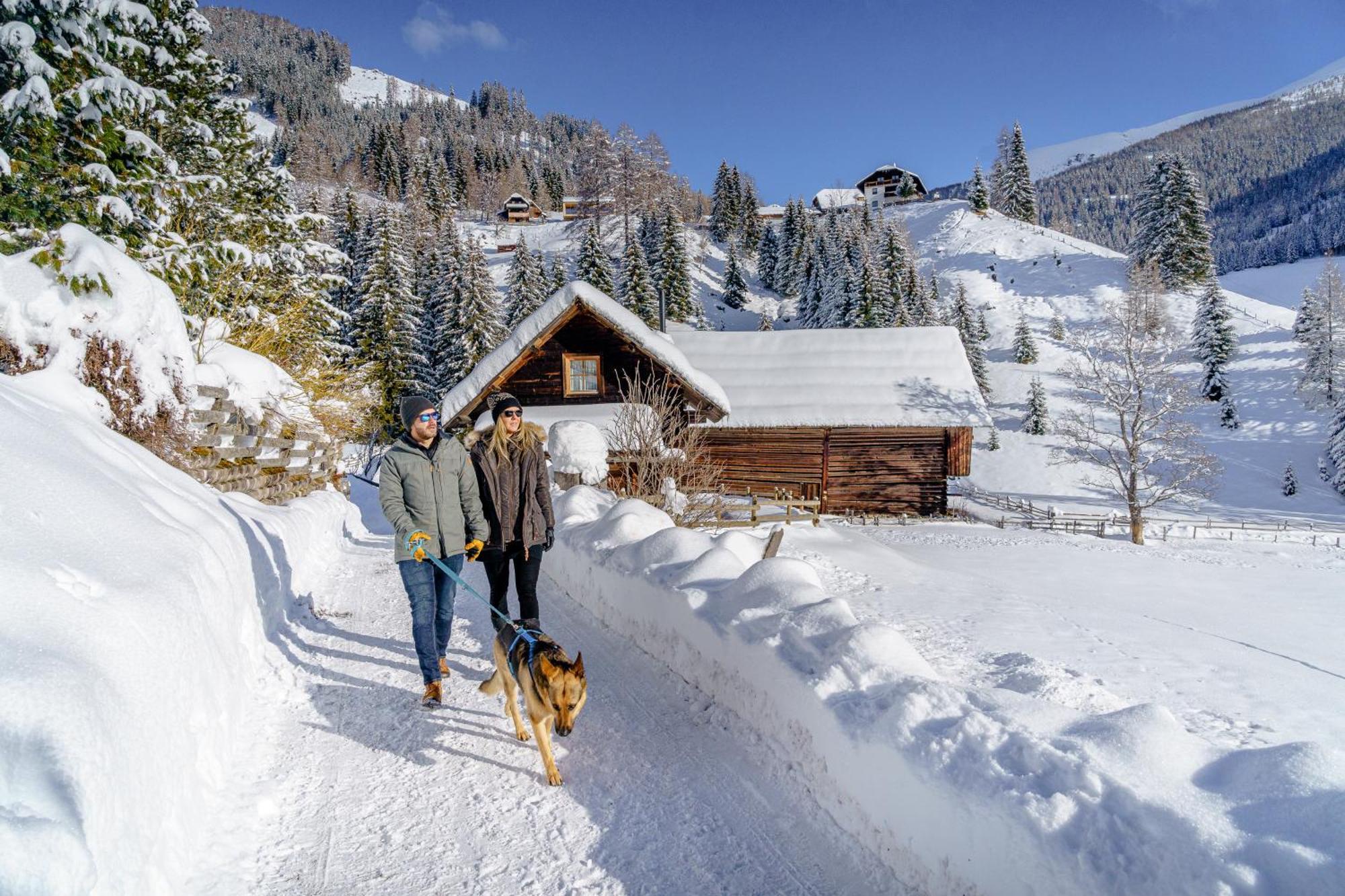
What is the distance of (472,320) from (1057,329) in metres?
45.7

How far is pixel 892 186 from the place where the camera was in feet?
356

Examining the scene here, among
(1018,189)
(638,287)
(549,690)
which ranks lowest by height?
(549,690)

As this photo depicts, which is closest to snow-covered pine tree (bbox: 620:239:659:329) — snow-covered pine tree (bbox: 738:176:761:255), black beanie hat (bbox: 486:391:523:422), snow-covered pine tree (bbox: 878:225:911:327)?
snow-covered pine tree (bbox: 878:225:911:327)

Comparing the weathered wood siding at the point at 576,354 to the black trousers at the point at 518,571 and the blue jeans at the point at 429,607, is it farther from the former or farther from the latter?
the blue jeans at the point at 429,607

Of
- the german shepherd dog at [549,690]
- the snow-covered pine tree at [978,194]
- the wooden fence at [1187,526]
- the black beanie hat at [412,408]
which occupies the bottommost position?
the wooden fence at [1187,526]

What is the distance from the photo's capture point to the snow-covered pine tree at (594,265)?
153 ft

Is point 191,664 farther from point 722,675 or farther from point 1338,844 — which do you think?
point 1338,844

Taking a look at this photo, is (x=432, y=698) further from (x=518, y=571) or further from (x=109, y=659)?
(x=109, y=659)

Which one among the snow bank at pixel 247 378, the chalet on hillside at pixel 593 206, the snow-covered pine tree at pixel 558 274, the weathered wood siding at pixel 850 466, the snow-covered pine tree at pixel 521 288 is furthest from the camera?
the chalet on hillside at pixel 593 206

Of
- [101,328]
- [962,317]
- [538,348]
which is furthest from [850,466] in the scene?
[962,317]

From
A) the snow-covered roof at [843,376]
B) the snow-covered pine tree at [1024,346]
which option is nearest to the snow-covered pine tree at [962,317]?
the snow-covered pine tree at [1024,346]

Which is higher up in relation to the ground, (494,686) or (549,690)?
(549,690)

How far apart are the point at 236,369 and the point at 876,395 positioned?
709 inches

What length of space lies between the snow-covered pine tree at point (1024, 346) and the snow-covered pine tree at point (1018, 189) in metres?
40.5
